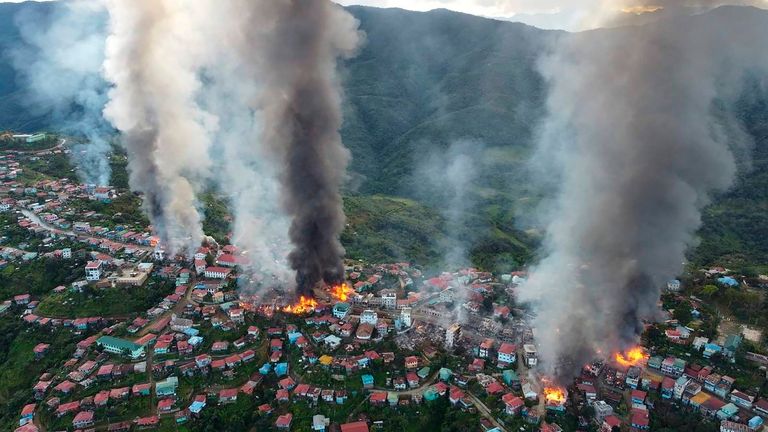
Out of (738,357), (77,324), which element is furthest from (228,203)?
(738,357)

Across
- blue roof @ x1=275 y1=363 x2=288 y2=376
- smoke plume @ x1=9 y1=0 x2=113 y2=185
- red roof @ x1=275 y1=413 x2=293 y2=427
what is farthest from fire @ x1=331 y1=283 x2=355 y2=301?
smoke plume @ x1=9 y1=0 x2=113 y2=185

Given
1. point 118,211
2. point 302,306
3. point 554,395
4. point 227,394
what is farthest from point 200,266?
point 554,395

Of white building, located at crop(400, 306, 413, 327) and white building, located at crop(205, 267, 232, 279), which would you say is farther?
white building, located at crop(205, 267, 232, 279)

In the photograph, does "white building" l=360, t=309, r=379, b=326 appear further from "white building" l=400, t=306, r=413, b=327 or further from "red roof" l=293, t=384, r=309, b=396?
"red roof" l=293, t=384, r=309, b=396

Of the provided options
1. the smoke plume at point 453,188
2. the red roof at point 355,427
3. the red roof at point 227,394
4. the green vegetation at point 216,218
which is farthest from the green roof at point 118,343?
the smoke plume at point 453,188

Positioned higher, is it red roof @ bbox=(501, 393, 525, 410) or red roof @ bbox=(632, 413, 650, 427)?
red roof @ bbox=(501, 393, 525, 410)

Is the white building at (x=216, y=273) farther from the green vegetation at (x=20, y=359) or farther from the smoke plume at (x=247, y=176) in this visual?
the green vegetation at (x=20, y=359)
